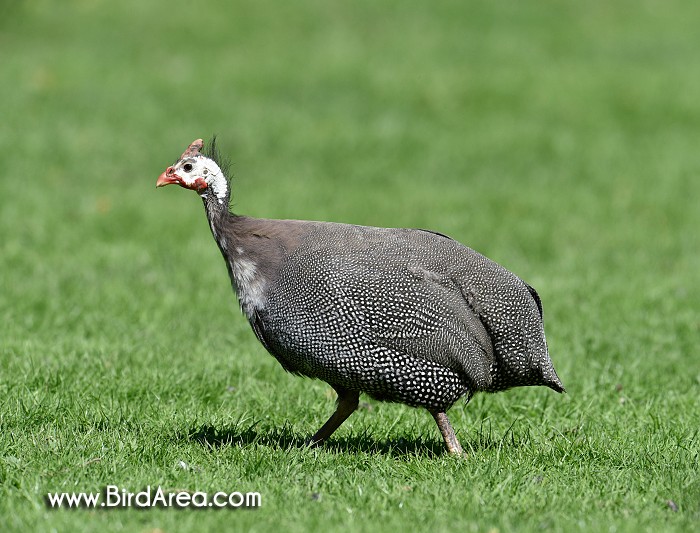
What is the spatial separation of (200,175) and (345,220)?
4485 mm

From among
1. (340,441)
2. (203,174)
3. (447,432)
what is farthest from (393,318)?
(203,174)

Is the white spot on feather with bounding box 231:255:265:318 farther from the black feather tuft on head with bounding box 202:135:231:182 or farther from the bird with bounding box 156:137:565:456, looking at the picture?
the black feather tuft on head with bounding box 202:135:231:182

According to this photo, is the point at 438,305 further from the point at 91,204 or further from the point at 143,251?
the point at 91,204

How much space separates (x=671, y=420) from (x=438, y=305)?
138cm

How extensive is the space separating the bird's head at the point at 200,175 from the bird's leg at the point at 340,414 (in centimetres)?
99

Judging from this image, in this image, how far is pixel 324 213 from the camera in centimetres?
902

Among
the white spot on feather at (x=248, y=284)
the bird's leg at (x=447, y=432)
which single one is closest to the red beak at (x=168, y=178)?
the white spot on feather at (x=248, y=284)

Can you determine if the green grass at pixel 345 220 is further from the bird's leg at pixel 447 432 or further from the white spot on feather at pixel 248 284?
the white spot on feather at pixel 248 284

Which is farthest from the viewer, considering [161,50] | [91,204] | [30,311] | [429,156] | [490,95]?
[161,50]

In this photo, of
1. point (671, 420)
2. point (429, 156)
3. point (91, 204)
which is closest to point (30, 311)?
point (91, 204)

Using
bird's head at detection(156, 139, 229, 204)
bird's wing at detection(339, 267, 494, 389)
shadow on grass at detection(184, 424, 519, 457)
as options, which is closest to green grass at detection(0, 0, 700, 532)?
shadow on grass at detection(184, 424, 519, 457)

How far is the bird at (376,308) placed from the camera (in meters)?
4.14

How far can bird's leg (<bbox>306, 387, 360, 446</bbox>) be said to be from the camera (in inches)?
177

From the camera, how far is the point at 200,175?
4.42m
